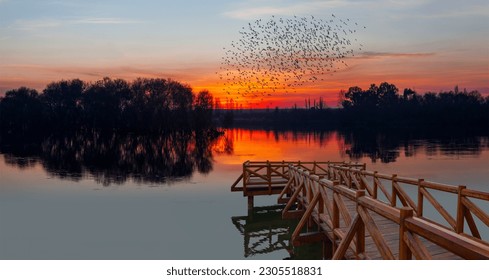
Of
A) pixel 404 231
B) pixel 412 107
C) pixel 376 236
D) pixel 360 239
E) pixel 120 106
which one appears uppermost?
pixel 120 106

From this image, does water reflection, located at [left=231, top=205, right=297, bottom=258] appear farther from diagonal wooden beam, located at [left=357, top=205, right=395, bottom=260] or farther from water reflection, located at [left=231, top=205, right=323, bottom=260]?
diagonal wooden beam, located at [left=357, top=205, right=395, bottom=260]

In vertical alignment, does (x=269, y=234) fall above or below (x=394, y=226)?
below

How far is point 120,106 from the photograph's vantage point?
285 ft

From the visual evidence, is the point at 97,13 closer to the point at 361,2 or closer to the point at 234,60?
the point at 361,2

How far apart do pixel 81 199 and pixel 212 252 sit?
12119 mm

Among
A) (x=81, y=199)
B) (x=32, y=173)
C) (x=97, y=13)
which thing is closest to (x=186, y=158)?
(x=32, y=173)

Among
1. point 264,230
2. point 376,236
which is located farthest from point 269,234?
point 376,236

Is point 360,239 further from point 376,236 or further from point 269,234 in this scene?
point 269,234

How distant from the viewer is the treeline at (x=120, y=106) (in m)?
80.1

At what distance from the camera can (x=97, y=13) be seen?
501 inches

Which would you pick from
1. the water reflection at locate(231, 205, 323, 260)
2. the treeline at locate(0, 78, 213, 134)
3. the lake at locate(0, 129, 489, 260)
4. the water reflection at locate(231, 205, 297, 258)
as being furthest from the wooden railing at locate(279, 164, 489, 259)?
the treeline at locate(0, 78, 213, 134)

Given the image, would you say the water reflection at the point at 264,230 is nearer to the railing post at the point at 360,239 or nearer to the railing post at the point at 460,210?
the railing post at the point at 460,210

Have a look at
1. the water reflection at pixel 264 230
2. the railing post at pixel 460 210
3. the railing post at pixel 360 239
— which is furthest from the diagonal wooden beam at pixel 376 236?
the water reflection at pixel 264 230
